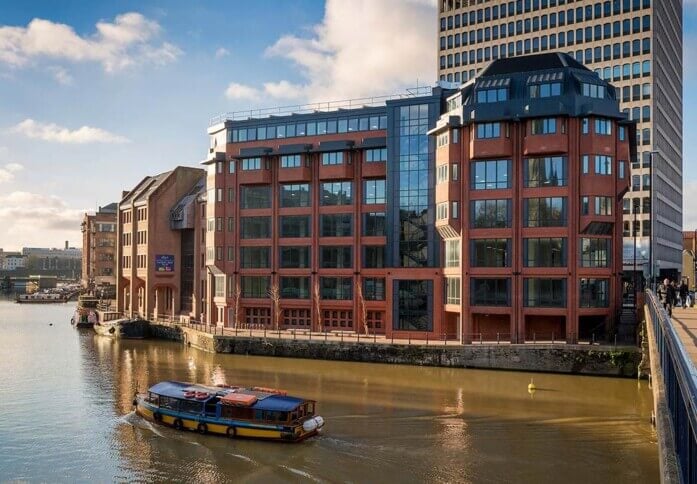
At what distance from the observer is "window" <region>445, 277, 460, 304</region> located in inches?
2562

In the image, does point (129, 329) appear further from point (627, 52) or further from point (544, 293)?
point (627, 52)

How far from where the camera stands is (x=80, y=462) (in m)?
34.9

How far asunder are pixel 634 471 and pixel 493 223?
A: 32873 mm

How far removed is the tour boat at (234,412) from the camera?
38031 mm

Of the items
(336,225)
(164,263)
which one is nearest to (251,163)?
(336,225)

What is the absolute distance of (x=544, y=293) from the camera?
6150cm

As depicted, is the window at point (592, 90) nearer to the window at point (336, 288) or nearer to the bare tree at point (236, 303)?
the window at point (336, 288)

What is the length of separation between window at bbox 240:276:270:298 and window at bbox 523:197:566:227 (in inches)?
1251

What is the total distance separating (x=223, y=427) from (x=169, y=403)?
462 cm

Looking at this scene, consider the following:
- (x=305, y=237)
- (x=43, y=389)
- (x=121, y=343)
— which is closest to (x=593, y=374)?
(x=305, y=237)

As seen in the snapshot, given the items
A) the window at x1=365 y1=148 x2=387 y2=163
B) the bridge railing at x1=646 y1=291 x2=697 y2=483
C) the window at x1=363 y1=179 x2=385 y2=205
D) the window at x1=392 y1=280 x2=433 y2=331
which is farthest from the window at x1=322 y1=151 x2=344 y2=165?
the bridge railing at x1=646 y1=291 x2=697 y2=483

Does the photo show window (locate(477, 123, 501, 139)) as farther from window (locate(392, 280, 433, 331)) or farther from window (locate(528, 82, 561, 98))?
window (locate(392, 280, 433, 331))

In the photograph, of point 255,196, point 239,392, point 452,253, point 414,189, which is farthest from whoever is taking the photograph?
point 255,196

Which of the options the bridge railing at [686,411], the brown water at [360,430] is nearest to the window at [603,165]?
the brown water at [360,430]
